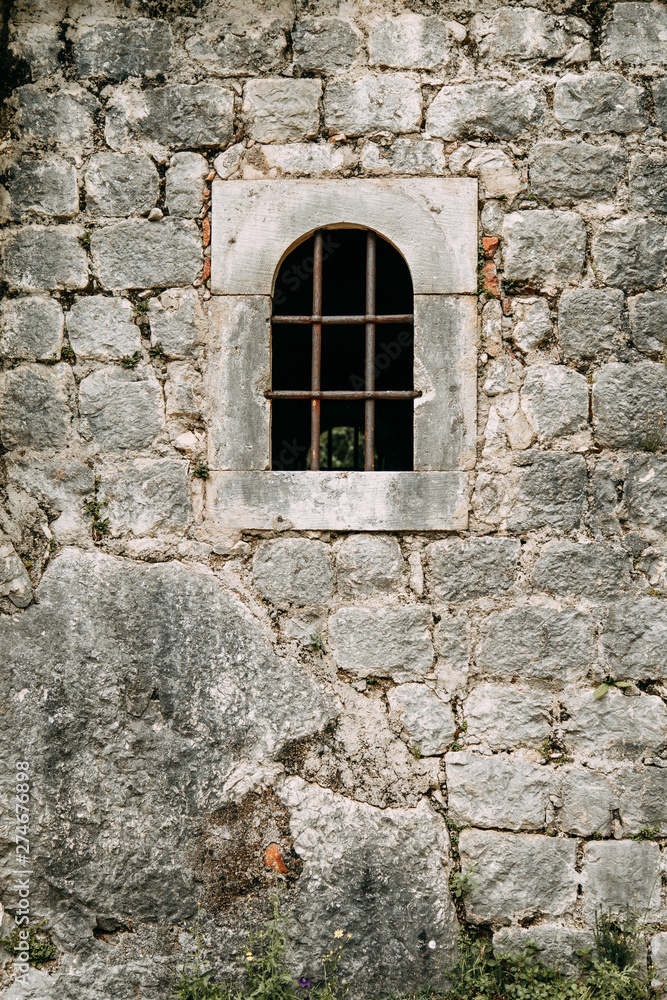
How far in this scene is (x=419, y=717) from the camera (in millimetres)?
2734

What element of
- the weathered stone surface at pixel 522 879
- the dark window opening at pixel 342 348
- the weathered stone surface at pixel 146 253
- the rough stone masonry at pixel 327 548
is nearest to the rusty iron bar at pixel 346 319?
the dark window opening at pixel 342 348

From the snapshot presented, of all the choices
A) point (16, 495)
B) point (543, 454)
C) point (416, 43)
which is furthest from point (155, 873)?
point (416, 43)

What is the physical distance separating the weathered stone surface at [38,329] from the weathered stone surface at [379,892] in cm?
201

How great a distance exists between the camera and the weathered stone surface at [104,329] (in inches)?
113

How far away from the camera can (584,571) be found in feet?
9.04

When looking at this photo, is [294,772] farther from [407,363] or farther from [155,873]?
[407,363]

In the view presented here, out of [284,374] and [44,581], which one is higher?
[284,374]

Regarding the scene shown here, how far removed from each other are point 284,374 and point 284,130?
1.40 m

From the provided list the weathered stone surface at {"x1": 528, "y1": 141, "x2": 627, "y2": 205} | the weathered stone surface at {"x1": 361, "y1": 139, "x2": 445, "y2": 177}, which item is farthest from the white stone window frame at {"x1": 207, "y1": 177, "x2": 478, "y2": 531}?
the weathered stone surface at {"x1": 528, "y1": 141, "x2": 627, "y2": 205}

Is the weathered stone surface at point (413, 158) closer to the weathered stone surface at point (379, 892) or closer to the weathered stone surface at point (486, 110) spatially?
the weathered stone surface at point (486, 110)

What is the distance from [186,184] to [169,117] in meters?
0.27

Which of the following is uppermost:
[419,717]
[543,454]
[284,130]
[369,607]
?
[284,130]

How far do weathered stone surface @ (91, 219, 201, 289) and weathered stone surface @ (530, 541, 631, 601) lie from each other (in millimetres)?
1735

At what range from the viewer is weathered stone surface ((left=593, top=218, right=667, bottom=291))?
2.80 m
